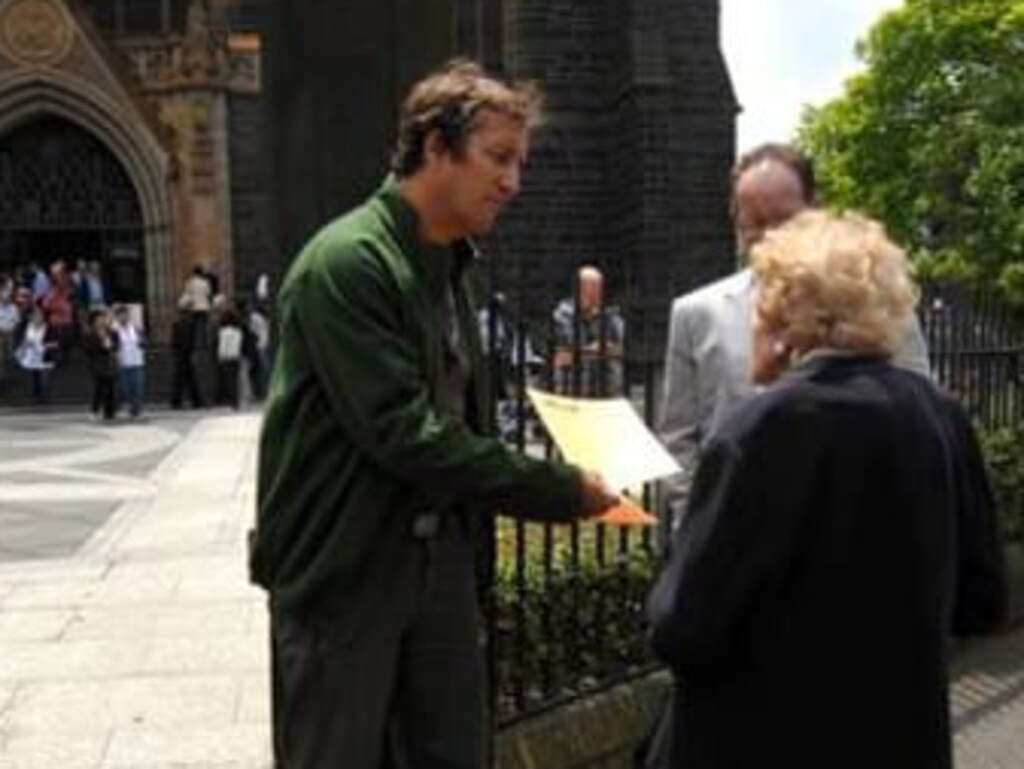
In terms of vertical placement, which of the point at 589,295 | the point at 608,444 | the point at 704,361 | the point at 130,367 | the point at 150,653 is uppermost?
the point at 589,295

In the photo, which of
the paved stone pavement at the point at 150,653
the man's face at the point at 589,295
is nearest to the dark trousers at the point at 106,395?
the paved stone pavement at the point at 150,653

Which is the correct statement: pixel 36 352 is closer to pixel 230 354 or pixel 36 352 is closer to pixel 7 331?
pixel 7 331

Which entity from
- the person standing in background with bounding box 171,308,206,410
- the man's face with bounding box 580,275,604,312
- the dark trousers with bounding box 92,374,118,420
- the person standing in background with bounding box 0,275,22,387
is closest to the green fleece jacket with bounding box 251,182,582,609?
the man's face with bounding box 580,275,604,312

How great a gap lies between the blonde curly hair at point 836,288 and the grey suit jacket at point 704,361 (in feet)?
6.52

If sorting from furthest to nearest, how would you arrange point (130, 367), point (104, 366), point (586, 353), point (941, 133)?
point (941, 133), point (130, 367), point (104, 366), point (586, 353)

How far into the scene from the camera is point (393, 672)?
12.6 ft

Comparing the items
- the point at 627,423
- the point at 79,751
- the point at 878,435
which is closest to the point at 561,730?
the point at 79,751

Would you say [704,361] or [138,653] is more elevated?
[704,361]

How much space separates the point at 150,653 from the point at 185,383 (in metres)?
21.1

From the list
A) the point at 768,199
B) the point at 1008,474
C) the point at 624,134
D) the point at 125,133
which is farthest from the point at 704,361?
the point at 624,134

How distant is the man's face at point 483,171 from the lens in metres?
3.73

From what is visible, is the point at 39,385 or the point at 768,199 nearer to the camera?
the point at 768,199

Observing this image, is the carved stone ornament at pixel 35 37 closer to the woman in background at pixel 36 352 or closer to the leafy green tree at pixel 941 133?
the woman in background at pixel 36 352

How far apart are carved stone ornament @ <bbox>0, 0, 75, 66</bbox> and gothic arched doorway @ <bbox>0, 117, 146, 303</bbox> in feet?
3.94
